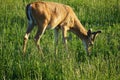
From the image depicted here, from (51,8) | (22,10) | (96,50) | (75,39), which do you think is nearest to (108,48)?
(96,50)

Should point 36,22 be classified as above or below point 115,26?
above

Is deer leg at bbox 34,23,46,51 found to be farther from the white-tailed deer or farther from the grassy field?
the grassy field

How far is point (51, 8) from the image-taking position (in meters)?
8.56

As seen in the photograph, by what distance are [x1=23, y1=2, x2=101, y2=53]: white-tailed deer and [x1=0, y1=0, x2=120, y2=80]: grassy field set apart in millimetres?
→ 203

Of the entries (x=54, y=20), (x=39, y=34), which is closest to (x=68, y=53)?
(x=39, y=34)

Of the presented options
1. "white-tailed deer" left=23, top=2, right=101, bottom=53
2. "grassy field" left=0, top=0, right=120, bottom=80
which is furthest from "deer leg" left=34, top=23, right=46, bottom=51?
"grassy field" left=0, top=0, right=120, bottom=80

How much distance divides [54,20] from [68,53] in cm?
113

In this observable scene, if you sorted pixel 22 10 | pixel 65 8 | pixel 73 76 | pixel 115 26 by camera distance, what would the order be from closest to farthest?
pixel 73 76 → pixel 65 8 → pixel 115 26 → pixel 22 10

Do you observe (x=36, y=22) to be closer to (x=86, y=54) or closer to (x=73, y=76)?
(x=86, y=54)

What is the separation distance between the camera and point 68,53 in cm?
783

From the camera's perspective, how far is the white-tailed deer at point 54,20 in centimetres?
818

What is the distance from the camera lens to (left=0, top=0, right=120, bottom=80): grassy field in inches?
248

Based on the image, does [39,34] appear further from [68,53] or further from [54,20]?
[68,53]

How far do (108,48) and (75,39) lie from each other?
1102 millimetres
